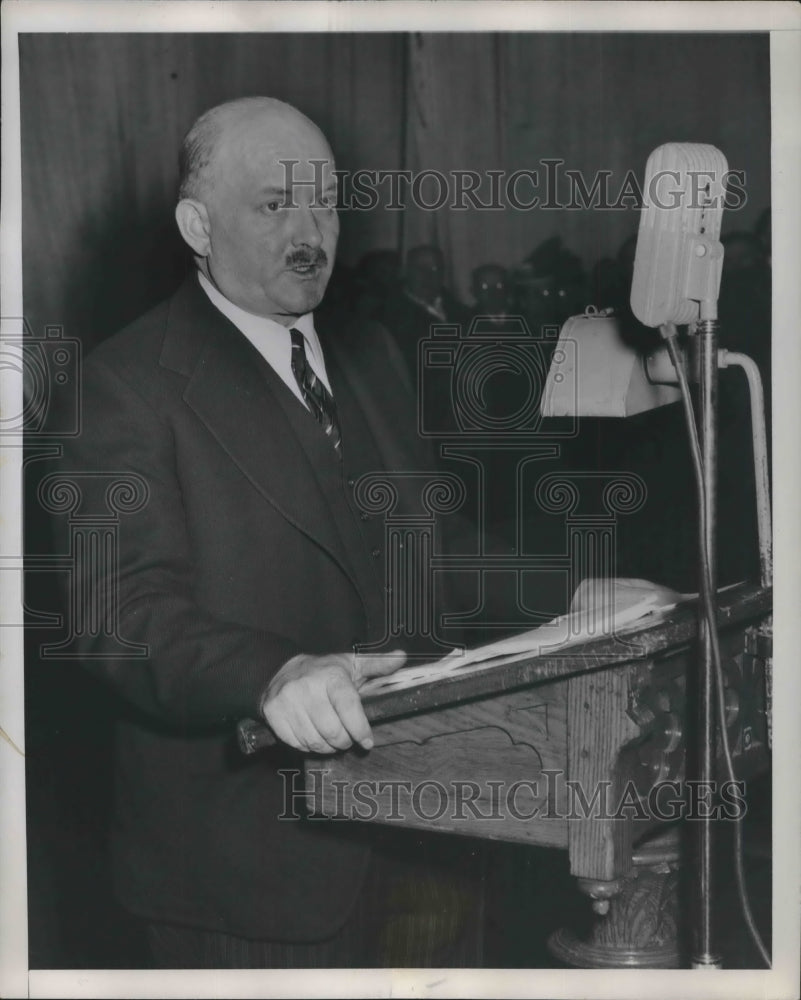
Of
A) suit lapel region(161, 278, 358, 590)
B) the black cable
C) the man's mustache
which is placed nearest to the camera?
the black cable

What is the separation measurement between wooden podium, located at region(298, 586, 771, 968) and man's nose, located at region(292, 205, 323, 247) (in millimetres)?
854

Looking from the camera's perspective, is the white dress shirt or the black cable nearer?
the black cable

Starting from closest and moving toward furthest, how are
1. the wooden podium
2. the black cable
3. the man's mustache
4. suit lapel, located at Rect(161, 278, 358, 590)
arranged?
the wooden podium
the black cable
suit lapel, located at Rect(161, 278, 358, 590)
the man's mustache

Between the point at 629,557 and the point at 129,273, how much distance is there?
0.99m

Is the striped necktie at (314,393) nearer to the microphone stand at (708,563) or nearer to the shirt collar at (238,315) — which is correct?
the shirt collar at (238,315)

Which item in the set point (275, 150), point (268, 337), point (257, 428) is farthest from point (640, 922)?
point (275, 150)

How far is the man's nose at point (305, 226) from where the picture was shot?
222 cm

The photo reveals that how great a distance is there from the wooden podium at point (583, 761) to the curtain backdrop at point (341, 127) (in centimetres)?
78

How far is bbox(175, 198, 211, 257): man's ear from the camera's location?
222 centimetres

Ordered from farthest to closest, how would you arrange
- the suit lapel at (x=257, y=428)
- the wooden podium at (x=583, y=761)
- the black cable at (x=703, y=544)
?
the suit lapel at (x=257, y=428), the black cable at (x=703, y=544), the wooden podium at (x=583, y=761)

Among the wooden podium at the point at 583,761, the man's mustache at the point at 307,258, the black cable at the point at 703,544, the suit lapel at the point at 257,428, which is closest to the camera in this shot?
the wooden podium at the point at 583,761

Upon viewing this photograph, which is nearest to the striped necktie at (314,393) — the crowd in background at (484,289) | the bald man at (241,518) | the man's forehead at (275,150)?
the bald man at (241,518)

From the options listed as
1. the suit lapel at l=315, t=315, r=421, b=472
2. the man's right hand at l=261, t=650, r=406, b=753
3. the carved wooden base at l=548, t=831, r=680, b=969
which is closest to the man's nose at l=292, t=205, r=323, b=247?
the suit lapel at l=315, t=315, r=421, b=472

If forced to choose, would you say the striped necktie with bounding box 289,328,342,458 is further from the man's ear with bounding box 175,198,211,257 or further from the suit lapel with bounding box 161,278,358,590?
the man's ear with bounding box 175,198,211,257
